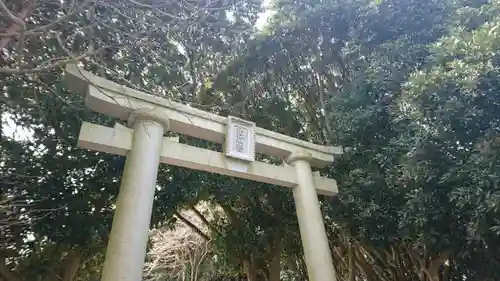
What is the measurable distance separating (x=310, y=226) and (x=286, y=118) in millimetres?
2867

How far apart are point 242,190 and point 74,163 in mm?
2521

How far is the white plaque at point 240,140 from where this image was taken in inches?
172

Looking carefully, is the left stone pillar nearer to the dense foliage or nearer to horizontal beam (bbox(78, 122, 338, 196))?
horizontal beam (bbox(78, 122, 338, 196))

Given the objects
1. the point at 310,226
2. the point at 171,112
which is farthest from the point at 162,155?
the point at 310,226

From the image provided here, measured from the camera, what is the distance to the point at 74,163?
16.4 ft

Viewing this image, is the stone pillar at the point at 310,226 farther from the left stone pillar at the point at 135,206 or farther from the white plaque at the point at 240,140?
the left stone pillar at the point at 135,206

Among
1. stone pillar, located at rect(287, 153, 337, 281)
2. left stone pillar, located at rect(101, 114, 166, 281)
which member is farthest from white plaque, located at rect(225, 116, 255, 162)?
left stone pillar, located at rect(101, 114, 166, 281)

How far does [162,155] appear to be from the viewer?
3912mm

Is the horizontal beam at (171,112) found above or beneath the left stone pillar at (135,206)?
above

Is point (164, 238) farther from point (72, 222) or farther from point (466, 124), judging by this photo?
point (466, 124)

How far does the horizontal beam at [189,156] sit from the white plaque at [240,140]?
11 cm

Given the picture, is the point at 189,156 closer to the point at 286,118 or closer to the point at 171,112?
the point at 171,112

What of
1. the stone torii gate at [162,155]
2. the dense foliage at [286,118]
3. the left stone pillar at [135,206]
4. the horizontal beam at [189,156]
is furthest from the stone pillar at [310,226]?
the left stone pillar at [135,206]

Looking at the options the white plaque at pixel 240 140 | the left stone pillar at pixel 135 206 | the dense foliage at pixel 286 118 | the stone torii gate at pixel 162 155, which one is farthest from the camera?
the white plaque at pixel 240 140
